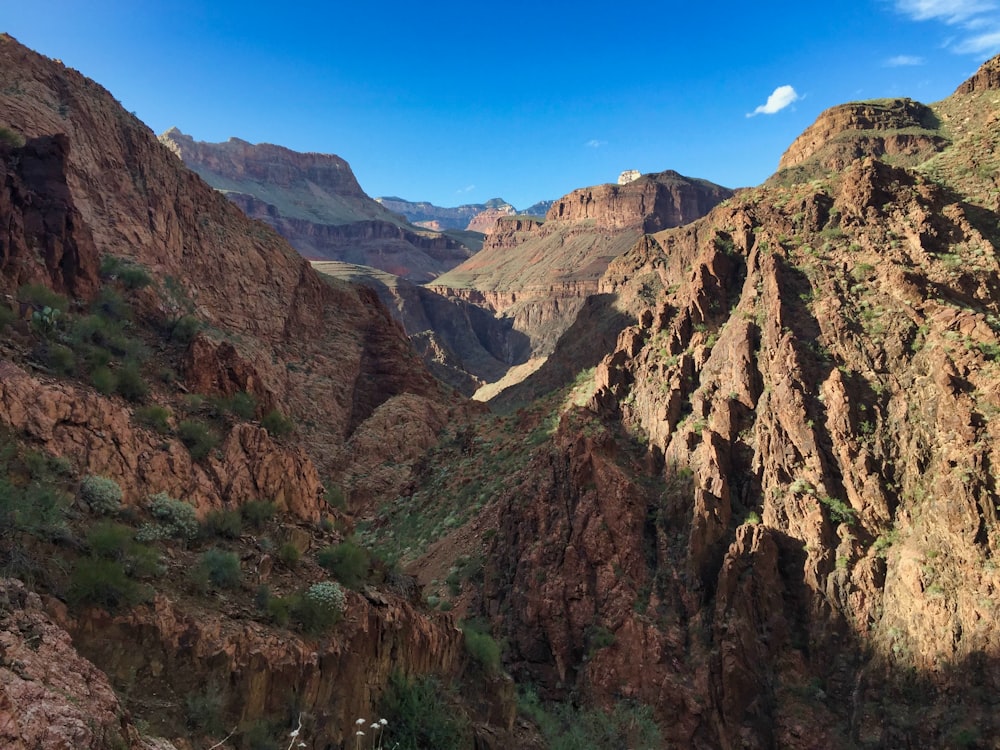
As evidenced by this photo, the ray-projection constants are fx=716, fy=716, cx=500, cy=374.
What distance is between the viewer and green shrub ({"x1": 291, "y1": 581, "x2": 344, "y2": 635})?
1268 cm

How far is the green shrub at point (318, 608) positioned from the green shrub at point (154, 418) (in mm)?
5070

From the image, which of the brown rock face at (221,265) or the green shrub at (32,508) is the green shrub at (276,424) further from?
the brown rock face at (221,265)

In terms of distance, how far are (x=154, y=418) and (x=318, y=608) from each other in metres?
5.89

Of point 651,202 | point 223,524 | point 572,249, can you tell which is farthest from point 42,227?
point 651,202

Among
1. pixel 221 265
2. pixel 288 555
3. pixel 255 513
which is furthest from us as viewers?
pixel 221 265

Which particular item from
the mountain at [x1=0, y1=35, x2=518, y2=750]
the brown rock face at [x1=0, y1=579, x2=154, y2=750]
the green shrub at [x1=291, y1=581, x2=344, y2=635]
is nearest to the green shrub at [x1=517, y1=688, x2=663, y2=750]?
the mountain at [x1=0, y1=35, x2=518, y2=750]

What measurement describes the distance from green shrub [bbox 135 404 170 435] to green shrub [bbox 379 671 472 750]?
7.19 metres

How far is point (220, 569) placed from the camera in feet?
40.6

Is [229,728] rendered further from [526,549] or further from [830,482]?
[830,482]

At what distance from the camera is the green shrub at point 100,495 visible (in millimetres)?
12289

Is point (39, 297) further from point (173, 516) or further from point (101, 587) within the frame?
point (101, 587)

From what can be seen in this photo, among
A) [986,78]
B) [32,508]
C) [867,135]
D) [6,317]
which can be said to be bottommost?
[32,508]

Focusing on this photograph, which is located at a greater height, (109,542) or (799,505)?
(109,542)

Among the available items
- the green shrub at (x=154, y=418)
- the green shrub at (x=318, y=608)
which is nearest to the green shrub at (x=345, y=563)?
the green shrub at (x=318, y=608)
